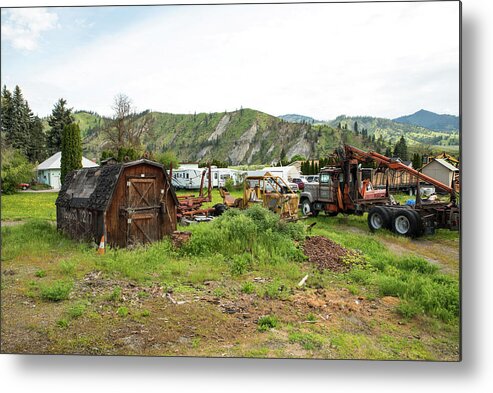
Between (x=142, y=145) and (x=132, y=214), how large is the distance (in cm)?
122

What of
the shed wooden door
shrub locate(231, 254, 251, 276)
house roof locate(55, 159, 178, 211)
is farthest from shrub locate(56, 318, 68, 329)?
shrub locate(231, 254, 251, 276)

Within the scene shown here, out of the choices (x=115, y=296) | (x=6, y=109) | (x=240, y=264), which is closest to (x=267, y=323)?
(x=240, y=264)

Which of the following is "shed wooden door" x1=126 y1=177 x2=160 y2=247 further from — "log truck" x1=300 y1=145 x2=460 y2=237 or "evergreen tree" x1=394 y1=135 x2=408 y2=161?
"evergreen tree" x1=394 y1=135 x2=408 y2=161

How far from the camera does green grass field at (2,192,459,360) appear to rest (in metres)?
4.30

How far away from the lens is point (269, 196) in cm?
777

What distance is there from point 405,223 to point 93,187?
5.01 meters

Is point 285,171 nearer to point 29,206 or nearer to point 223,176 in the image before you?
point 223,176

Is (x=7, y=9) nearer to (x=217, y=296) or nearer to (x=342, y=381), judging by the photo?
(x=217, y=296)

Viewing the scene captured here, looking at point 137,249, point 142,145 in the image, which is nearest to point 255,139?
point 142,145

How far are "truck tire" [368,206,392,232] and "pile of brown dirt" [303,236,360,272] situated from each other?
782mm

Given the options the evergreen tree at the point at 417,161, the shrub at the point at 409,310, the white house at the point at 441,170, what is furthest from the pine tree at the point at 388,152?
the shrub at the point at 409,310

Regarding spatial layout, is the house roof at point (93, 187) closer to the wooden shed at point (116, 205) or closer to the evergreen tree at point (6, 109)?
the wooden shed at point (116, 205)

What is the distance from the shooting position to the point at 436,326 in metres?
4.34

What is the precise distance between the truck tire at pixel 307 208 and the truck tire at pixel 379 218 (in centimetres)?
147
